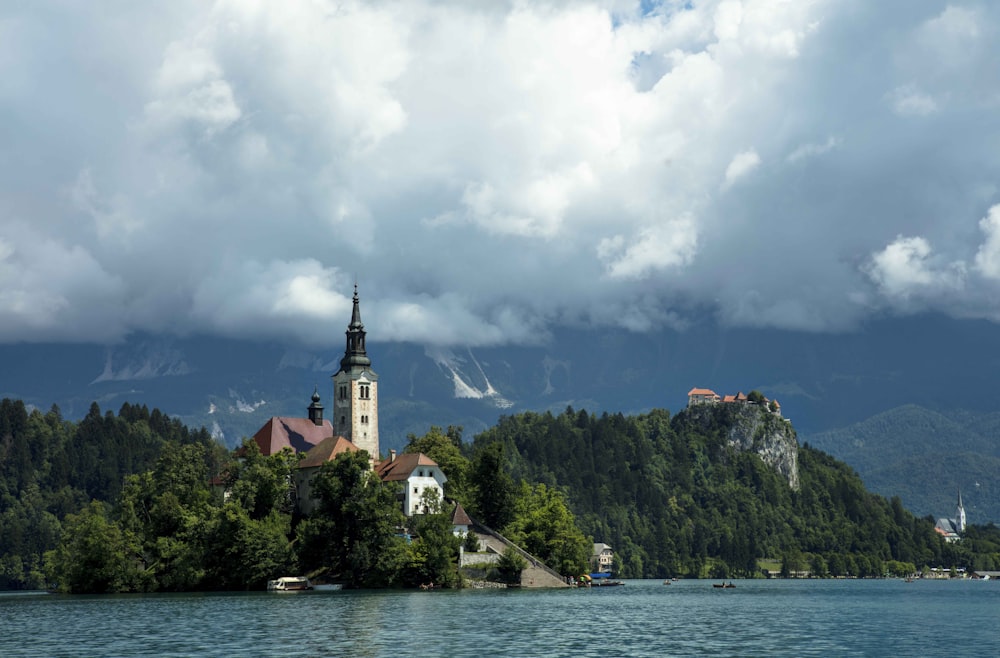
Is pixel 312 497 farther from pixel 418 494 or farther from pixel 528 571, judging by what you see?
pixel 528 571

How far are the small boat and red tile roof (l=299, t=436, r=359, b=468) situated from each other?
19582 mm

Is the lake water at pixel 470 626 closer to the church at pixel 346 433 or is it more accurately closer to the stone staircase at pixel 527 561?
the stone staircase at pixel 527 561

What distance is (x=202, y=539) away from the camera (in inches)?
5684

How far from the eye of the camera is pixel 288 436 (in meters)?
179

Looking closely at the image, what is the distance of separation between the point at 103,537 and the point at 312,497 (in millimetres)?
23241

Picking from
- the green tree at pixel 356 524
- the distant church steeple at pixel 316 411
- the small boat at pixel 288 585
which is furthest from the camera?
the distant church steeple at pixel 316 411

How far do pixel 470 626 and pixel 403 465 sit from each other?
71919mm

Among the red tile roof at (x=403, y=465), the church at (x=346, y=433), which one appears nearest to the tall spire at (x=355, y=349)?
the church at (x=346, y=433)

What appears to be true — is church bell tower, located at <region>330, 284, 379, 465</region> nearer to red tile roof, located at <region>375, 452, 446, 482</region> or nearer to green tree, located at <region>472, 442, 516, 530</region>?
red tile roof, located at <region>375, 452, 446, 482</region>

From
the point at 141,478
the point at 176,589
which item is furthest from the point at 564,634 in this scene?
the point at 141,478

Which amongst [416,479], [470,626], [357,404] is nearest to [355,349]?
[357,404]

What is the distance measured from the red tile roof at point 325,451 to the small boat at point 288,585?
771 inches

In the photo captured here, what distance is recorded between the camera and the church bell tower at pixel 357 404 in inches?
7126

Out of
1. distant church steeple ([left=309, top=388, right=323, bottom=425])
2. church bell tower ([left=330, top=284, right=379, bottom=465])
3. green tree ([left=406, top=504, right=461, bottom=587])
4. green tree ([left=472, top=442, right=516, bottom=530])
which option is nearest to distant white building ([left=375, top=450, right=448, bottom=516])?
green tree ([left=472, top=442, right=516, bottom=530])
